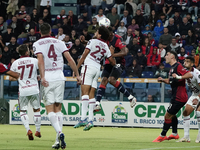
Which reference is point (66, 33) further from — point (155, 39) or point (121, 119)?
point (121, 119)

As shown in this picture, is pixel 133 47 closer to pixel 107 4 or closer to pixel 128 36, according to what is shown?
pixel 128 36

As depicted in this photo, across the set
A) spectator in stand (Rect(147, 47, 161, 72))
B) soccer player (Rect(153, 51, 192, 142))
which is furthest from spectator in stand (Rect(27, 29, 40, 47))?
soccer player (Rect(153, 51, 192, 142))

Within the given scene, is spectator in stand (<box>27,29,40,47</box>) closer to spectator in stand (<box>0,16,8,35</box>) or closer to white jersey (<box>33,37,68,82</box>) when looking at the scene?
spectator in stand (<box>0,16,8,35</box>)

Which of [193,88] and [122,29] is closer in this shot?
[193,88]

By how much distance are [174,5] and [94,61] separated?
13.3 m

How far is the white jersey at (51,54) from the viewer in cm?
A: 801

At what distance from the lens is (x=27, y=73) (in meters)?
10.1

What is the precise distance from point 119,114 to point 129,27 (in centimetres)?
594

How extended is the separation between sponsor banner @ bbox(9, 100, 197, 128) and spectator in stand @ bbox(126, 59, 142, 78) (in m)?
1.19

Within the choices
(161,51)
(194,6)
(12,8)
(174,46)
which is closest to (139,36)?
(161,51)

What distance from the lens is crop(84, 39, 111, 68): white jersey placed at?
10.4 m

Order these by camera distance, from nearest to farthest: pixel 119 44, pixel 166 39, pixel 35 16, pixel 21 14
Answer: pixel 119 44 < pixel 166 39 < pixel 35 16 < pixel 21 14

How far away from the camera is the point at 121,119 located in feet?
55.5

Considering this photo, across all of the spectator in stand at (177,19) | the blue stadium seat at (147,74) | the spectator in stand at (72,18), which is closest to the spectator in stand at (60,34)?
the spectator in stand at (72,18)
